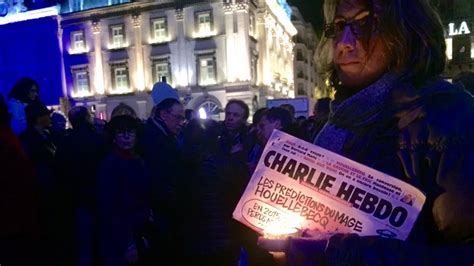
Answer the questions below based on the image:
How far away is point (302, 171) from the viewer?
51.4 inches

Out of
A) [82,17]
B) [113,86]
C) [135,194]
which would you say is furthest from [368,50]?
[82,17]

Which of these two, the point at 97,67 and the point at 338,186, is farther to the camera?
the point at 97,67

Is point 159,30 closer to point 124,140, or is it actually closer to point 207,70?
point 207,70

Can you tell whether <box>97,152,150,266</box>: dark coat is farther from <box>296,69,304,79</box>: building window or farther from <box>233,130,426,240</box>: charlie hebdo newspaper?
<box>296,69,304,79</box>: building window

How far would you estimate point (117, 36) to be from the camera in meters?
33.4

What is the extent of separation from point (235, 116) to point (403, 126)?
3.93 meters

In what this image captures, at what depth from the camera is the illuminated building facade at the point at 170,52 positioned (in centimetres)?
2975

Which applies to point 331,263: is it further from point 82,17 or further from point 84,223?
point 82,17

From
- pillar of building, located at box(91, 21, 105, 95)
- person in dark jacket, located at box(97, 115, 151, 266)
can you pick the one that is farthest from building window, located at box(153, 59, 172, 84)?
person in dark jacket, located at box(97, 115, 151, 266)

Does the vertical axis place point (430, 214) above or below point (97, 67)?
below

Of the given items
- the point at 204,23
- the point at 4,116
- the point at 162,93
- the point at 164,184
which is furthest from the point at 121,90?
the point at 4,116

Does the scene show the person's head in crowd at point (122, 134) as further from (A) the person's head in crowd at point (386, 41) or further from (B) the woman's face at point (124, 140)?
(A) the person's head in crowd at point (386, 41)

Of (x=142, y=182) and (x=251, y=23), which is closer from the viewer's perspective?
(x=142, y=182)

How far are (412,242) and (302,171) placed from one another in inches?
15.9
